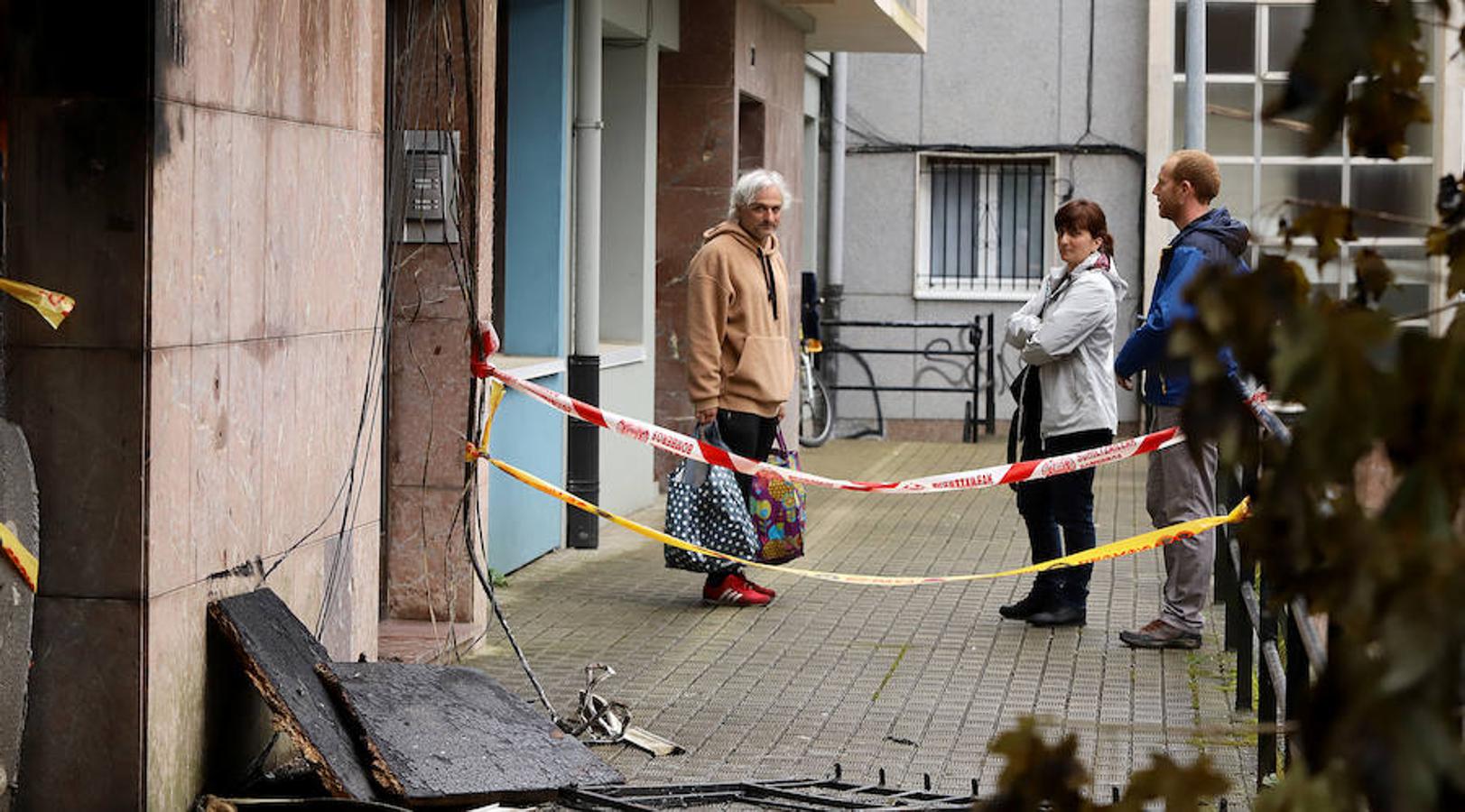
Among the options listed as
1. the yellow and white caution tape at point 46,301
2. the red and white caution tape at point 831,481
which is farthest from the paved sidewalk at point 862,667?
the yellow and white caution tape at point 46,301

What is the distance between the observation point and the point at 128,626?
5.13 m

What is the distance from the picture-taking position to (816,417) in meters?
19.5

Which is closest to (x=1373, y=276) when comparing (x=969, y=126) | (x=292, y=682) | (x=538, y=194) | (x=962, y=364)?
(x=292, y=682)

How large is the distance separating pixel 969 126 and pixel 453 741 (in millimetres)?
16844

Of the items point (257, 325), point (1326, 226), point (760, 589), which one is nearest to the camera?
point (1326, 226)

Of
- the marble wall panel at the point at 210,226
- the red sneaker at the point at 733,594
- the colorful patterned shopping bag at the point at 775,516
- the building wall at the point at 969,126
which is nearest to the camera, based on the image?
the marble wall panel at the point at 210,226

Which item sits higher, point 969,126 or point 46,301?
point 969,126

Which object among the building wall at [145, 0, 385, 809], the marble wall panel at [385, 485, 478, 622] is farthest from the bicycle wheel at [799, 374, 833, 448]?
the building wall at [145, 0, 385, 809]

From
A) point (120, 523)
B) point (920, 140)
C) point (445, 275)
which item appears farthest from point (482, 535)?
point (920, 140)

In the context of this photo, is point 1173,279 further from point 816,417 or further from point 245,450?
point 816,417

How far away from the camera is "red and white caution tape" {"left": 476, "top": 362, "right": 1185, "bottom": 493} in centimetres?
802

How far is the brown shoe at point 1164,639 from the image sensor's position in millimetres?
8555

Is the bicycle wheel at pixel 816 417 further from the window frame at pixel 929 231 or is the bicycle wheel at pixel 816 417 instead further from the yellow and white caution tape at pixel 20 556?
the yellow and white caution tape at pixel 20 556

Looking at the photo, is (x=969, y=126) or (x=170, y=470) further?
(x=969, y=126)
